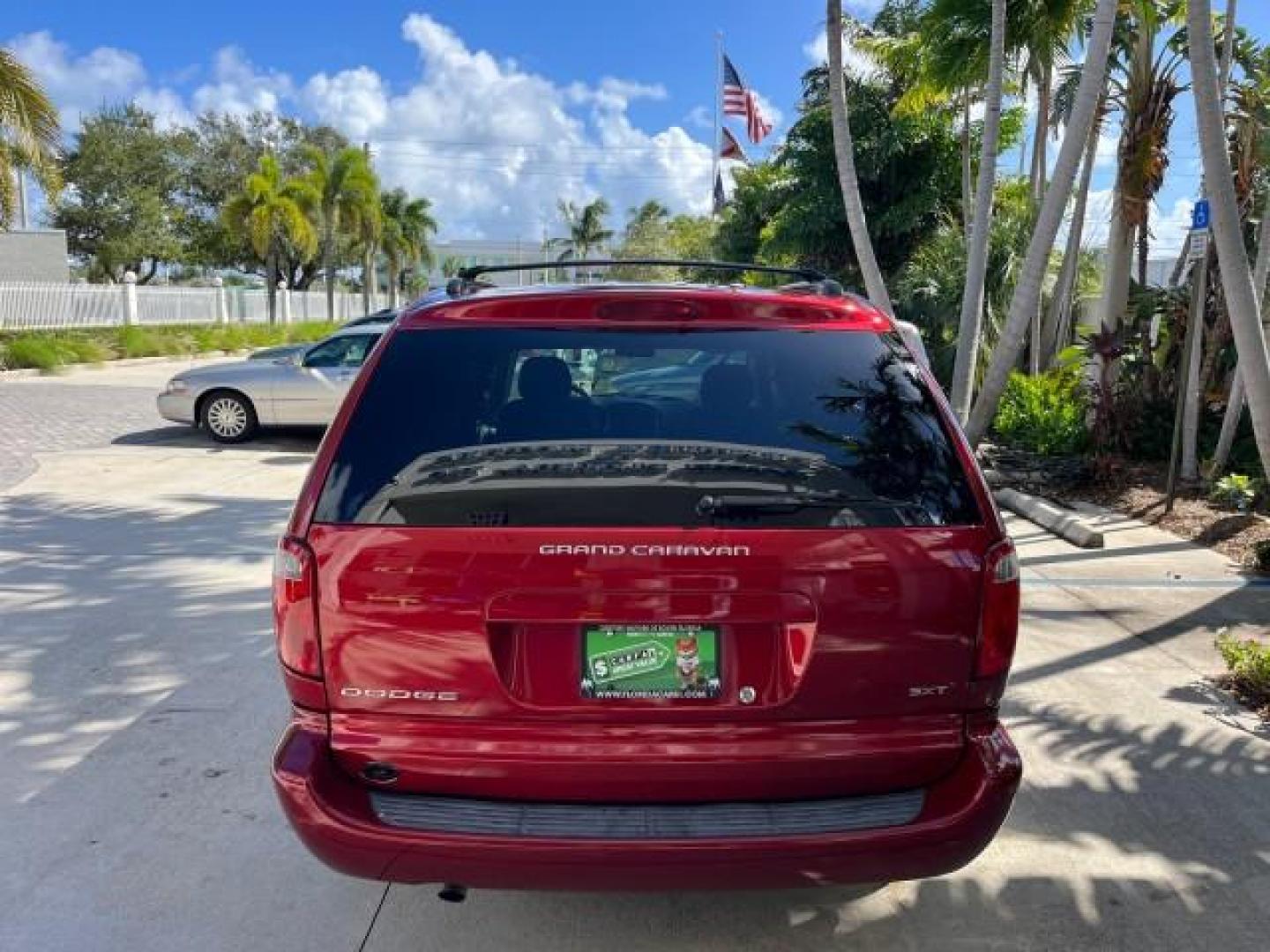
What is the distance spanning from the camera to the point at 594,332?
2.63 m

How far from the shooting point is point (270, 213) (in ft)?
108

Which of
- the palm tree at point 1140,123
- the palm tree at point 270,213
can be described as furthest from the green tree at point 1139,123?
the palm tree at point 270,213

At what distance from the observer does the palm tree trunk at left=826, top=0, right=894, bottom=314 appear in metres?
9.84

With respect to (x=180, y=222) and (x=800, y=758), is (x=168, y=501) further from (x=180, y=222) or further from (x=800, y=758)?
(x=180, y=222)

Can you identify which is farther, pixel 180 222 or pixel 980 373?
pixel 180 222

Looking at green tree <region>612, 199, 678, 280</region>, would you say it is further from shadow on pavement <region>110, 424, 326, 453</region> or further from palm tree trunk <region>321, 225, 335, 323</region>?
shadow on pavement <region>110, 424, 326, 453</region>

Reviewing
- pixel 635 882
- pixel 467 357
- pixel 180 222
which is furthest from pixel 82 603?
pixel 180 222

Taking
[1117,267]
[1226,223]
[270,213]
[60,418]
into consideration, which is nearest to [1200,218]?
[1226,223]

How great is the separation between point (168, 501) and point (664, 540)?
24.0ft

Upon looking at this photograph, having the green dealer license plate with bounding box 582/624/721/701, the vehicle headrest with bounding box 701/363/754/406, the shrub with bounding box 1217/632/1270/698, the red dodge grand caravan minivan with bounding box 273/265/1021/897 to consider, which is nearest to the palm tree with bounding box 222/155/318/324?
the shrub with bounding box 1217/632/1270/698

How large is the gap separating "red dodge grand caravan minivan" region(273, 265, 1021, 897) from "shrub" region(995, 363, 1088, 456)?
9206 mm

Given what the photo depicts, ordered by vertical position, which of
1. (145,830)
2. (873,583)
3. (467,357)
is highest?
(467,357)

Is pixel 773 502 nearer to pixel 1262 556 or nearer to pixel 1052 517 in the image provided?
pixel 1262 556

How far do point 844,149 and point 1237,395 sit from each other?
14.2 ft
